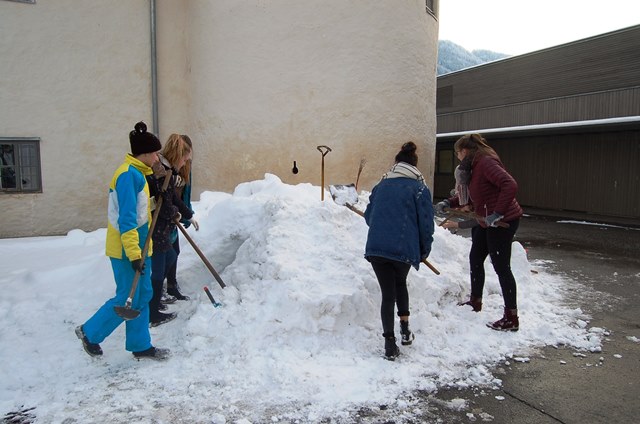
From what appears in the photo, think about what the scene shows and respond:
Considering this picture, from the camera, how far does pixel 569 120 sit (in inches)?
562

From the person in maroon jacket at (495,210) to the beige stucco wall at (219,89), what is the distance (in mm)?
4201

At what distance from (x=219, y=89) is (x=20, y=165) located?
378 centimetres

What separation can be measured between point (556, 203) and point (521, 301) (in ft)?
38.0

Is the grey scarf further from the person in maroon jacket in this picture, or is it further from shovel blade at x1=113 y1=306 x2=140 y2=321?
shovel blade at x1=113 y1=306 x2=140 y2=321

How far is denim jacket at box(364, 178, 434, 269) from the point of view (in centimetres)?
360

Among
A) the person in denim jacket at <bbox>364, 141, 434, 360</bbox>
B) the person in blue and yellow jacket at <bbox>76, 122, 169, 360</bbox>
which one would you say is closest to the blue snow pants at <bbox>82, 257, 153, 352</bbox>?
the person in blue and yellow jacket at <bbox>76, 122, 169, 360</bbox>

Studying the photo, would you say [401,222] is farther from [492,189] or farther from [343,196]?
[343,196]

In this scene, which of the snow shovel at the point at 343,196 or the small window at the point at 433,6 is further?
the small window at the point at 433,6

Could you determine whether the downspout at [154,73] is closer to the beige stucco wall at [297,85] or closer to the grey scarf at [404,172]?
the beige stucco wall at [297,85]

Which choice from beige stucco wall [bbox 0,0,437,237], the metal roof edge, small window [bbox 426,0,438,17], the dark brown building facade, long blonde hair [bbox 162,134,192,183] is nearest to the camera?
long blonde hair [bbox 162,134,192,183]

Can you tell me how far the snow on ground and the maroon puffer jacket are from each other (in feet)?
3.18

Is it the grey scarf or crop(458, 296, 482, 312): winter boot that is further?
crop(458, 296, 482, 312): winter boot

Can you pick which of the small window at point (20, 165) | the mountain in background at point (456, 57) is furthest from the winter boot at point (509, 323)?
the mountain in background at point (456, 57)

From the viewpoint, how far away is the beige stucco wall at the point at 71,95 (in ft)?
26.6
